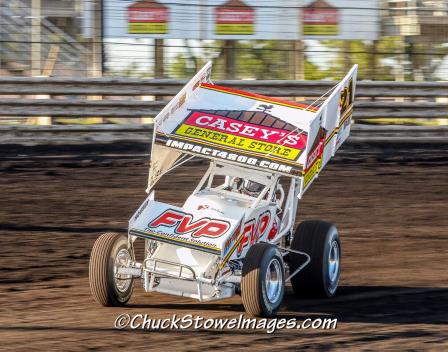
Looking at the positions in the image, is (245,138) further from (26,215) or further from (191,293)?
(26,215)

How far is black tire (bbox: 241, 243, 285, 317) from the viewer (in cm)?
713

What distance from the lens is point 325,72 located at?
16.5 m

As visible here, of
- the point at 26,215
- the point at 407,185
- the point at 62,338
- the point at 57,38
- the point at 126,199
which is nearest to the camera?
the point at 62,338

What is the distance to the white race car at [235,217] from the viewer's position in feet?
24.1

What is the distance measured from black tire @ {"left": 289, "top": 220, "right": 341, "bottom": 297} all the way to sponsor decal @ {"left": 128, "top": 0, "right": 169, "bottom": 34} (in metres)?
8.05

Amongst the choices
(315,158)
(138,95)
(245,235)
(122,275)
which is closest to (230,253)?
(245,235)

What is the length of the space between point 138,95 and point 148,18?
1.21 metres

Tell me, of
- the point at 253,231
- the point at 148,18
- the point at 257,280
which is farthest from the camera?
the point at 148,18

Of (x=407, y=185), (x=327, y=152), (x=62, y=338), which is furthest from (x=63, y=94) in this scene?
(x=62, y=338)

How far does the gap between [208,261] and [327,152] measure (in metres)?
1.67

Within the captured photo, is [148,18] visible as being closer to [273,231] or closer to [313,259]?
[273,231]

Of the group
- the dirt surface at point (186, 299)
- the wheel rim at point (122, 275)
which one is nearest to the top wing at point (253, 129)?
the wheel rim at point (122, 275)

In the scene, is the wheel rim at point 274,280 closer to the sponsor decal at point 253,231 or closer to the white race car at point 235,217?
the white race car at point 235,217

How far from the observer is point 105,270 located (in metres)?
7.38
